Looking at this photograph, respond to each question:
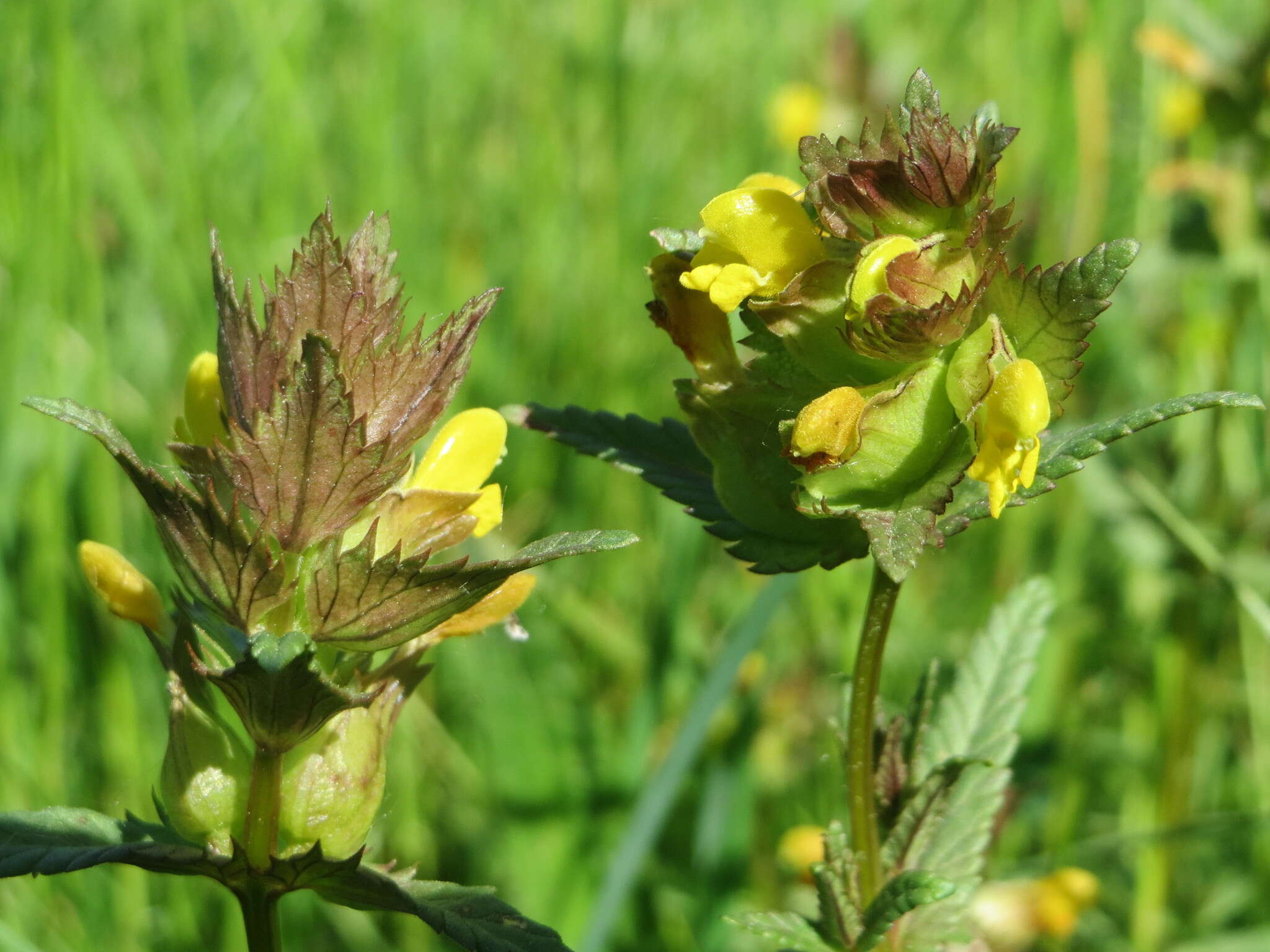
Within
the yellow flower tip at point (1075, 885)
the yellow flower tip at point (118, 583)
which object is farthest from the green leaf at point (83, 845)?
the yellow flower tip at point (1075, 885)

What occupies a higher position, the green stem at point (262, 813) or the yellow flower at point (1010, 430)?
the yellow flower at point (1010, 430)

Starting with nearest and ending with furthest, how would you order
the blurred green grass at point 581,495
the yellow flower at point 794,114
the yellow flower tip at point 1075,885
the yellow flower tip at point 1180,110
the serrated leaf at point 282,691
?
the serrated leaf at point 282,691, the yellow flower tip at point 1075,885, the blurred green grass at point 581,495, the yellow flower tip at point 1180,110, the yellow flower at point 794,114

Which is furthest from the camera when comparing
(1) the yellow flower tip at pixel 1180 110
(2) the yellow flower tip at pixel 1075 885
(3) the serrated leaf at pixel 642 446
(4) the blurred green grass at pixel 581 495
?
(1) the yellow flower tip at pixel 1180 110

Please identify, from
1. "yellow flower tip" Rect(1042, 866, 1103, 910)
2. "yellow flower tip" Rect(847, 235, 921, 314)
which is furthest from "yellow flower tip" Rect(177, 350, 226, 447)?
"yellow flower tip" Rect(1042, 866, 1103, 910)

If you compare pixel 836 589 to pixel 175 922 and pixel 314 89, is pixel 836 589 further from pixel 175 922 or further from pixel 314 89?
pixel 314 89

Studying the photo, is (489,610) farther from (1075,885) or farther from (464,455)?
(1075,885)

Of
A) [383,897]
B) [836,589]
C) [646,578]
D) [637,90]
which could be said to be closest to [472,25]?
[637,90]

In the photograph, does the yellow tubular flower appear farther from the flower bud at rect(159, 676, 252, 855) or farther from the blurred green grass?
the blurred green grass

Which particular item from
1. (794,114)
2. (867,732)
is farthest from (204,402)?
(794,114)

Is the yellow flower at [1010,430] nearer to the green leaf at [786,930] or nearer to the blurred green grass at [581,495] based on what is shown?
the green leaf at [786,930]
